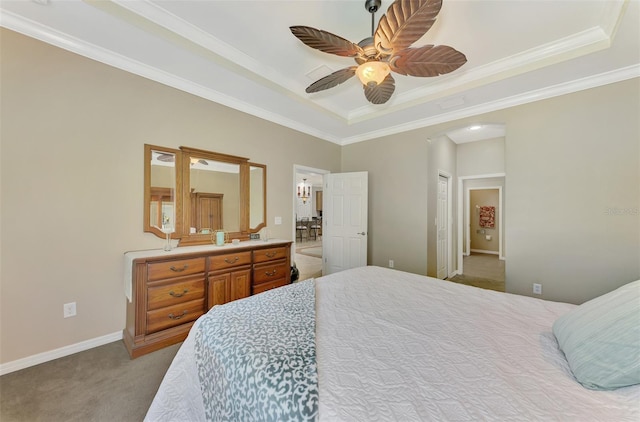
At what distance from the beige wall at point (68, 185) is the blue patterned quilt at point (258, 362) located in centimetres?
170

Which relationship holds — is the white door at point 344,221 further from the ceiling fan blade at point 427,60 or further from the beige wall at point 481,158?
the beige wall at point 481,158

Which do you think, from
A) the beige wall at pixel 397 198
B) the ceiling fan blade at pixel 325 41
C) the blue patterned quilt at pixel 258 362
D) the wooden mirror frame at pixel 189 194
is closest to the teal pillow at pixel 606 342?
the blue patterned quilt at pixel 258 362

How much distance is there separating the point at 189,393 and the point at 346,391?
2.95 feet

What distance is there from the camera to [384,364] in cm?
92

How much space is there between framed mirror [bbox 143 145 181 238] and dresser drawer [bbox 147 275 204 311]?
63 centimetres

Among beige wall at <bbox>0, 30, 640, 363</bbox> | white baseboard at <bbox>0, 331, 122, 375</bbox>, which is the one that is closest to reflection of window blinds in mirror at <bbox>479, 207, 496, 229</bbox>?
beige wall at <bbox>0, 30, 640, 363</bbox>

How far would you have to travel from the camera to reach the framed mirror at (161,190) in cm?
246

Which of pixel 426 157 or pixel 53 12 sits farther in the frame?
pixel 426 157

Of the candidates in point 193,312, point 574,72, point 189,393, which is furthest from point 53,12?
point 574,72

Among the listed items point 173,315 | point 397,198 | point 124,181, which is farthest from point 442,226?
point 124,181

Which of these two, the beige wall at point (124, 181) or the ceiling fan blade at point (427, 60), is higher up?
the ceiling fan blade at point (427, 60)

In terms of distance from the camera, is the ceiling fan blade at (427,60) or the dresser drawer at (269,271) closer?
the ceiling fan blade at (427,60)

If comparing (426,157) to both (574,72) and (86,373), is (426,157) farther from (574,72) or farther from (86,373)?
(86,373)

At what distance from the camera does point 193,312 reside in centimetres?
234
